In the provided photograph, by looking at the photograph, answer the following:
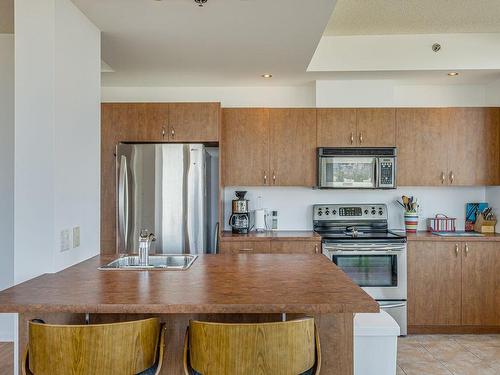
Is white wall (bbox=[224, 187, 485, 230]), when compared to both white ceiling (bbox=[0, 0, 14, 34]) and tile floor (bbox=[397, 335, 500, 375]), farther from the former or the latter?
white ceiling (bbox=[0, 0, 14, 34])

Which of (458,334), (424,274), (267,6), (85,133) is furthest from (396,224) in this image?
(85,133)

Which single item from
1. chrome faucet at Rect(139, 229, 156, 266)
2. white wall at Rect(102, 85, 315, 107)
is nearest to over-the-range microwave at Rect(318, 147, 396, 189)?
white wall at Rect(102, 85, 315, 107)

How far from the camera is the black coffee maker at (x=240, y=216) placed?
12.9 feet

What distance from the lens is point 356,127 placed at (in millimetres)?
3908

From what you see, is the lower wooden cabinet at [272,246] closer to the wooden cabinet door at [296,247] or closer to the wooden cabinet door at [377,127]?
the wooden cabinet door at [296,247]

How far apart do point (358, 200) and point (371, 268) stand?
840 millimetres

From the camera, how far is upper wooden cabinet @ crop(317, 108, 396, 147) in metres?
3.90

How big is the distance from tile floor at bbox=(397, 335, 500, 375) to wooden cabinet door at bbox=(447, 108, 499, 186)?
1.48 m

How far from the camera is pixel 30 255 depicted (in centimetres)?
212

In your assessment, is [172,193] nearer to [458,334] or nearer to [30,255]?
[30,255]

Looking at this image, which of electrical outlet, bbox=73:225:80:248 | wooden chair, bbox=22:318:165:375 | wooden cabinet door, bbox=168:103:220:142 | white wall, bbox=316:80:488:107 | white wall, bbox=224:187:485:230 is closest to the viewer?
wooden chair, bbox=22:318:165:375

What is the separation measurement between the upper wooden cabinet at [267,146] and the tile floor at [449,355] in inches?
69.2

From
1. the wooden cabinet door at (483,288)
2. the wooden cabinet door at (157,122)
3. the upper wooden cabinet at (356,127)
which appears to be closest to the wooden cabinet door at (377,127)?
the upper wooden cabinet at (356,127)

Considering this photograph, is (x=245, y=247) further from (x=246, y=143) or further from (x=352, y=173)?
(x=352, y=173)
